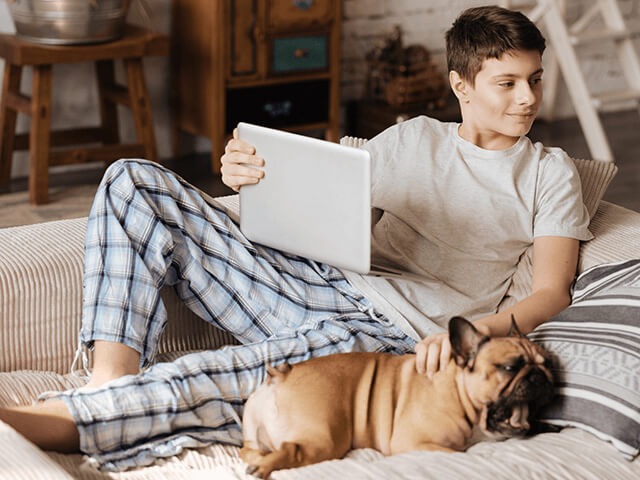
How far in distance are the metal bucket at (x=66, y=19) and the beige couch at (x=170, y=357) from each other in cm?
144

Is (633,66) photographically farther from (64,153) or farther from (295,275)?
(295,275)

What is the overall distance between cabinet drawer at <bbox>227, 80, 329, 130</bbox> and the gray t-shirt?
2.09m

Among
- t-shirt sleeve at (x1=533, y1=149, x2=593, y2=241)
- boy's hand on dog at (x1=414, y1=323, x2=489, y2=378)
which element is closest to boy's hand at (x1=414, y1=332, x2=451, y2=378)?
boy's hand on dog at (x1=414, y1=323, x2=489, y2=378)

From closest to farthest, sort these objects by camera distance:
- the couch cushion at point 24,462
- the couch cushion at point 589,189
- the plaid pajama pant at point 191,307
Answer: the couch cushion at point 24,462, the plaid pajama pant at point 191,307, the couch cushion at point 589,189

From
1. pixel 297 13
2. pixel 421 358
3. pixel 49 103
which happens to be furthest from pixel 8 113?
pixel 421 358

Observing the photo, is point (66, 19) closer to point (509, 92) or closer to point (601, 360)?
point (509, 92)

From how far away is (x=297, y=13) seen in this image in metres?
3.61

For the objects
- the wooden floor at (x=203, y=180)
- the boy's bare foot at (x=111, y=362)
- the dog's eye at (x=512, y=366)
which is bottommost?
the wooden floor at (x=203, y=180)

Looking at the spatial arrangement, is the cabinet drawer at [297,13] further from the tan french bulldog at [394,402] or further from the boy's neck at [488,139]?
the tan french bulldog at [394,402]

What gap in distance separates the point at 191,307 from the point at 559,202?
2.29ft

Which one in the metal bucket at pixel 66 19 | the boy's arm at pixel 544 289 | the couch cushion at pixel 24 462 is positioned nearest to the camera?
the couch cushion at pixel 24 462

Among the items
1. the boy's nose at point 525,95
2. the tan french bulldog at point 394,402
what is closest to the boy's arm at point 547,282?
the tan french bulldog at point 394,402

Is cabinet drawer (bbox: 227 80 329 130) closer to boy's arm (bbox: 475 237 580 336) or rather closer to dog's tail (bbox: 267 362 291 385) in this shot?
boy's arm (bbox: 475 237 580 336)

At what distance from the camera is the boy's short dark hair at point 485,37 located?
1532mm
